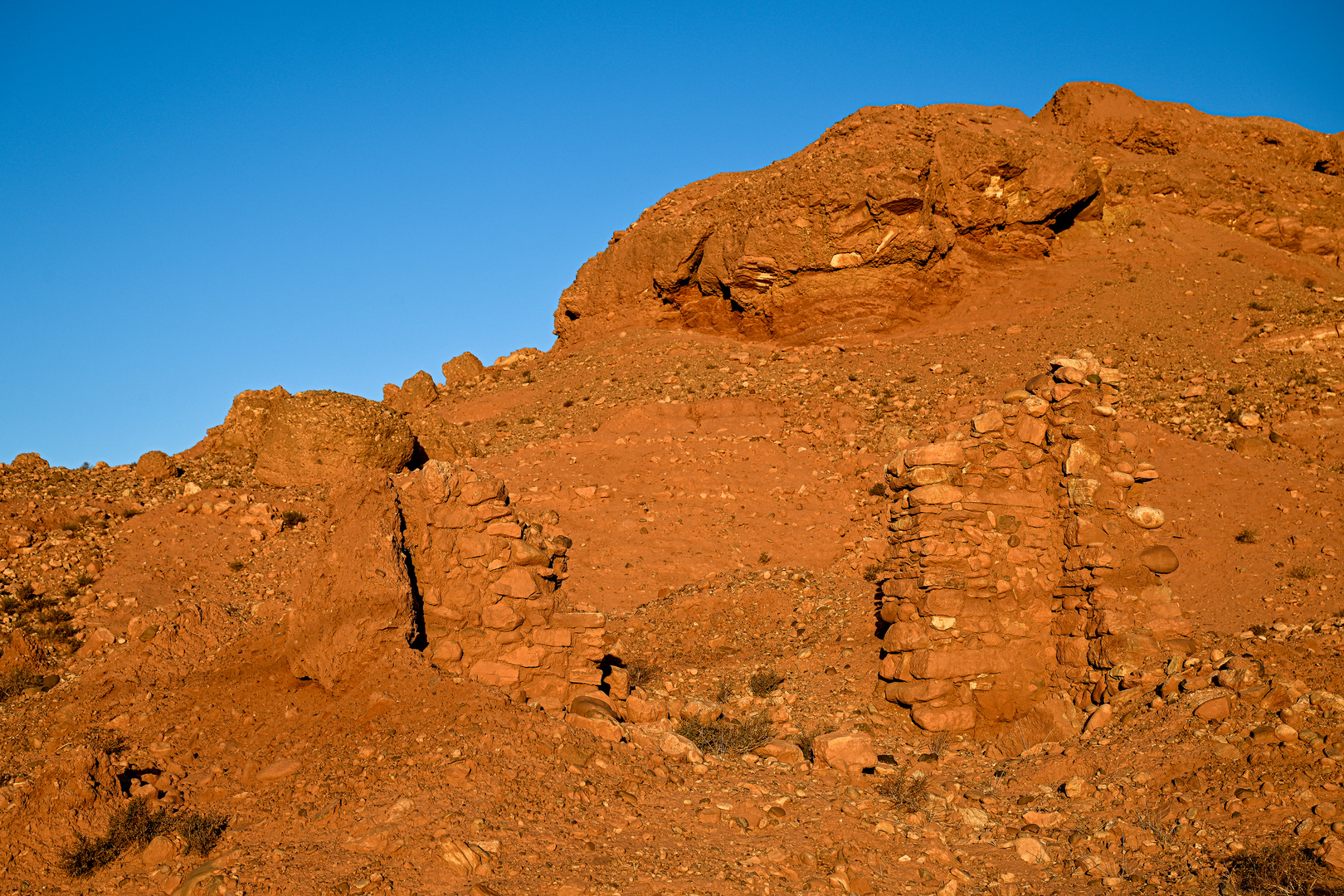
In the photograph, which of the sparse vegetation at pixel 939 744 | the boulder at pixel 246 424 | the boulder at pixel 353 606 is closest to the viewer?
the boulder at pixel 353 606

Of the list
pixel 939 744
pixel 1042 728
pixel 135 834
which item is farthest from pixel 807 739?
pixel 135 834

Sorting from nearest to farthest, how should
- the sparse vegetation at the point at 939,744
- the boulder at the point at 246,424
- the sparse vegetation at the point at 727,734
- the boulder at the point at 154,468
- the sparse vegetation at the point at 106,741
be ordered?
the sparse vegetation at the point at 106,741 → the sparse vegetation at the point at 727,734 → the sparse vegetation at the point at 939,744 → the boulder at the point at 154,468 → the boulder at the point at 246,424

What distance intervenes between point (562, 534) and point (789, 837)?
423 inches

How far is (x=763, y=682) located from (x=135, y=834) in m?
5.90

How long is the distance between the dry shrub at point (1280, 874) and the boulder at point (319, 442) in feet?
48.6

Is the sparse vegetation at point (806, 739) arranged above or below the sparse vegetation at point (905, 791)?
above

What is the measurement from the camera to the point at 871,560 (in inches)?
556

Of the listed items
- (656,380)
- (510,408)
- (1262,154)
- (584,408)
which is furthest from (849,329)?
(1262,154)

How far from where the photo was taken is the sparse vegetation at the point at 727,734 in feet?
24.9

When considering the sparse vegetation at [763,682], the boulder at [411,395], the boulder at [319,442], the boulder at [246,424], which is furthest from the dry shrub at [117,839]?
the boulder at [411,395]

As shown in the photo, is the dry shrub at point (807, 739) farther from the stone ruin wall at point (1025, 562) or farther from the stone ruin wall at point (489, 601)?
the stone ruin wall at point (489, 601)

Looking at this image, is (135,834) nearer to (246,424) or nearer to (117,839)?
(117,839)

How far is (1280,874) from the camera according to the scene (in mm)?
4820

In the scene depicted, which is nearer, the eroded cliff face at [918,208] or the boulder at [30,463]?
the boulder at [30,463]
